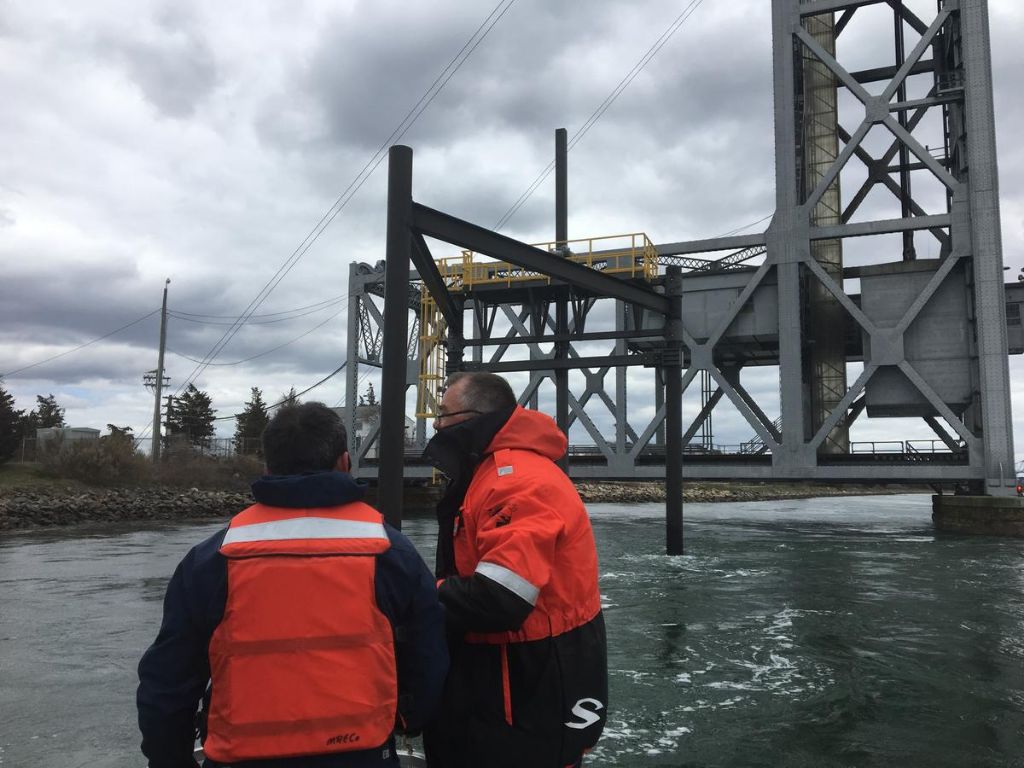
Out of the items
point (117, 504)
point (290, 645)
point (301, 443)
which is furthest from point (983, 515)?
point (117, 504)

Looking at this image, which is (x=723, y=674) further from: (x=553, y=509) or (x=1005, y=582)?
(x=1005, y=582)

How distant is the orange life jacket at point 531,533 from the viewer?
2234 millimetres

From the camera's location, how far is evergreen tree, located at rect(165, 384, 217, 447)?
61.4 meters

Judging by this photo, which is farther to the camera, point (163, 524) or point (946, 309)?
point (163, 524)

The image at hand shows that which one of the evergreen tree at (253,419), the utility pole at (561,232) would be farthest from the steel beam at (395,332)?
the evergreen tree at (253,419)

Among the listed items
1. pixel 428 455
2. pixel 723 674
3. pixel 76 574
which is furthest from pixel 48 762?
pixel 76 574

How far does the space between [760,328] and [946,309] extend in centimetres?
567

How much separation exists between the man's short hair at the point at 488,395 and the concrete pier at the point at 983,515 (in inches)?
966

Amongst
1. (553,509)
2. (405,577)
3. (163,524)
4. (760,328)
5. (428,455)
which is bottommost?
(163,524)

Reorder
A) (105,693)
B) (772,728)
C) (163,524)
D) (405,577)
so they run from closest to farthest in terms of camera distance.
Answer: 1. (405,577)
2. (772,728)
3. (105,693)
4. (163,524)

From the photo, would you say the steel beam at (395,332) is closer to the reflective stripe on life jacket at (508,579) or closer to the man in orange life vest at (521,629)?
the man in orange life vest at (521,629)

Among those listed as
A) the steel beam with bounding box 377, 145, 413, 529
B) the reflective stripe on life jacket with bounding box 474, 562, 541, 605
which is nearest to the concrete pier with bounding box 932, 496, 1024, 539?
the steel beam with bounding box 377, 145, 413, 529

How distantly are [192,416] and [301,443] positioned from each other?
214 feet

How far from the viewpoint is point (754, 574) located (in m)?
14.6
